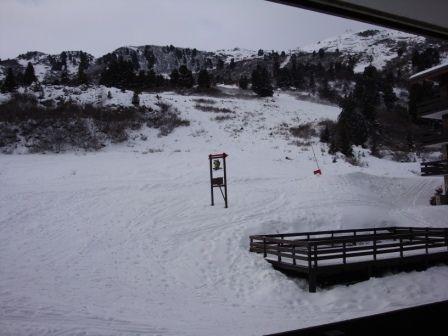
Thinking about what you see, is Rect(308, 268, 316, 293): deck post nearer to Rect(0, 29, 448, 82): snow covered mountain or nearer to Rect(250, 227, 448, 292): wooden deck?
Rect(250, 227, 448, 292): wooden deck

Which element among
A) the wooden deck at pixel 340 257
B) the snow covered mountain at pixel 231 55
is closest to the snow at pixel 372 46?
the snow covered mountain at pixel 231 55

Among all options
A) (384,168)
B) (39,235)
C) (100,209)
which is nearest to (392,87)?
(384,168)

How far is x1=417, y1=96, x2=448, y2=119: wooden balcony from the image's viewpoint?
1908 cm

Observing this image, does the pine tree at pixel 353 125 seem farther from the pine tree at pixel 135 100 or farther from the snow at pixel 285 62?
the snow at pixel 285 62

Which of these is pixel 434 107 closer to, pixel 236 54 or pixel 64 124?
pixel 64 124

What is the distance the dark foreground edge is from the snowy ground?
4.82 metres

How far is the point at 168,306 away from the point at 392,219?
12284 millimetres

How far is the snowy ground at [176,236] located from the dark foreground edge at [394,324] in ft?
15.8

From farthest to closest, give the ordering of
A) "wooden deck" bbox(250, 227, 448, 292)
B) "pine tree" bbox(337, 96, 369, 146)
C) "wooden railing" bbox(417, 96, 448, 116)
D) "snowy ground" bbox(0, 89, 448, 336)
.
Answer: "pine tree" bbox(337, 96, 369, 146) < "wooden railing" bbox(417, 96, 448, 116) < "wooden deck" bbox(250, 227, 448, 292) < "snowy ground" bbox(0, 89, 448, 336)

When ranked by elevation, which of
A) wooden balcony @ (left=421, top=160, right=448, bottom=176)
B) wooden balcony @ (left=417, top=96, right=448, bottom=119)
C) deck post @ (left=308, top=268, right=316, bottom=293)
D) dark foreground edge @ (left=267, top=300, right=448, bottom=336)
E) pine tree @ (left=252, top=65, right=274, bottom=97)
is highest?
pine tree @ (left=252, top=65, right=274, bottom=97)

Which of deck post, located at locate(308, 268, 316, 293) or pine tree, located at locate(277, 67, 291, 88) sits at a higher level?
pine tree, located at locate(277, 67, 291, 88)

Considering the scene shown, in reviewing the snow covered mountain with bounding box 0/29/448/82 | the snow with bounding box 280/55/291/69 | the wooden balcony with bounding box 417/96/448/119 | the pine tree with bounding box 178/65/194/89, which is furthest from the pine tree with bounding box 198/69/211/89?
the wooden balcony with bounding box 417/96/448/119

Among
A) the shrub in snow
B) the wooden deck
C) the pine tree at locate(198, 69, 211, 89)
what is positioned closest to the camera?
the wooden deck

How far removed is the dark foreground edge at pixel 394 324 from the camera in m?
2.61
